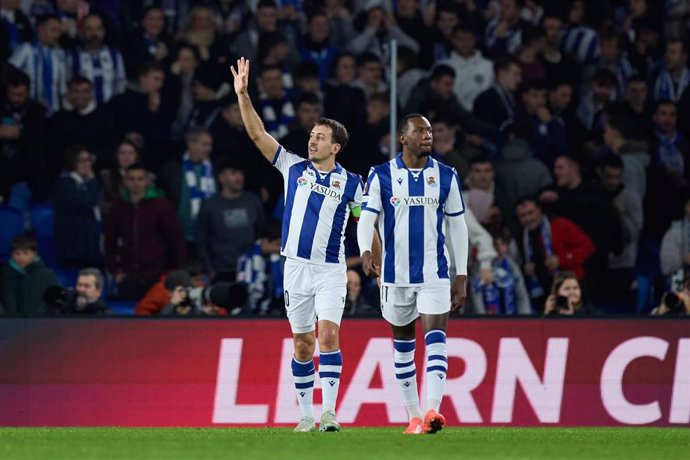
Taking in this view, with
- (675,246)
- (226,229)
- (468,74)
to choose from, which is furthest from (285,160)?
(468,74)

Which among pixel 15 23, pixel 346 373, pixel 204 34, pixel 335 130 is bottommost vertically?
pixel 346 373

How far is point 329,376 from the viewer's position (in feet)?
37.3

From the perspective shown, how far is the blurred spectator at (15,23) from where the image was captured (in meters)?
18.4

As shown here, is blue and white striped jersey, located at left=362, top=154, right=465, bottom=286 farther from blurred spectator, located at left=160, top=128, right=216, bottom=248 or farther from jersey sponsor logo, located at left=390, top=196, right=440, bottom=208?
blurred spectator, located at left=160, top=128, right=216, bottom=248

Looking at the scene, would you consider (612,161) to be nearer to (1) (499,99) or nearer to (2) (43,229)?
(1) (499,99)

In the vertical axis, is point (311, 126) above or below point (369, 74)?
below

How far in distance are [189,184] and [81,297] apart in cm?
286

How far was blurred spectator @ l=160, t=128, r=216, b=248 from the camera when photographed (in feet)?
57.6

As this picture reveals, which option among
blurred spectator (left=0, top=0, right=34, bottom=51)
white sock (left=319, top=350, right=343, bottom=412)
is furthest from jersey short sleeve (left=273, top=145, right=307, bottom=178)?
blurred spectator (left=0, top=0, right=34, bottom=51)

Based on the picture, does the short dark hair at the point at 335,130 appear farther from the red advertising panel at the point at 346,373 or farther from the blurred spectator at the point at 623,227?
the blurred spectator at the point at 623,227

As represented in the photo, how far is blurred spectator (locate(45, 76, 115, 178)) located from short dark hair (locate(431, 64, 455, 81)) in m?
3.70

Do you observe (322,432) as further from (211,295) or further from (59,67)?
(59,67)

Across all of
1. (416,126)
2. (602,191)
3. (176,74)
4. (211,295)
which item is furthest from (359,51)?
(416,126)

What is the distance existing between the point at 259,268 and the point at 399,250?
535 cm
